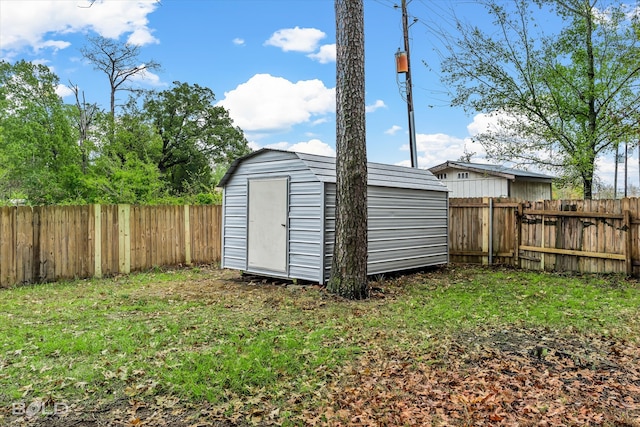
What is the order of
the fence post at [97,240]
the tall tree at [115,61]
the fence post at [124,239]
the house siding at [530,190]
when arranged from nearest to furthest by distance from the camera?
1. the fence post at [97,240]
2. the fence post at [124,239]
3. the house siding at [530,190]
4. the tall tree at [115,61]

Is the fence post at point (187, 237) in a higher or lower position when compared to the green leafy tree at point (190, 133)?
lower

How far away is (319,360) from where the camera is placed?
3.57m

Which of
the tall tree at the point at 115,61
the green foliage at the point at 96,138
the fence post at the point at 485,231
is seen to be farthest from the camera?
the tall tree at the point at 115,61

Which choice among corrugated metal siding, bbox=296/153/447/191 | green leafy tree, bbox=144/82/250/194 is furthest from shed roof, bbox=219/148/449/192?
green leafy tree, bbox=144/82/250/194

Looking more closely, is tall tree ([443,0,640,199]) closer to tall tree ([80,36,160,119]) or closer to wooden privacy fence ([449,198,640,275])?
wooden privacy fence ([449,198,640,275])

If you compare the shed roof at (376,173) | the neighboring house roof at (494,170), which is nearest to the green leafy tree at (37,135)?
Result: the shed roof at (376,173)

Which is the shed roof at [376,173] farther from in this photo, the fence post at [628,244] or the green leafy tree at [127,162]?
the green leafy tree at [127,162]

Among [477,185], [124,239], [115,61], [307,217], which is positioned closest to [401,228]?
[307,217]

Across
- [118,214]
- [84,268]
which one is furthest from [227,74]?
[84,268]

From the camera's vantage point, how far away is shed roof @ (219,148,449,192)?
6.95 metres

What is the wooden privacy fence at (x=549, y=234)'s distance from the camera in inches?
309

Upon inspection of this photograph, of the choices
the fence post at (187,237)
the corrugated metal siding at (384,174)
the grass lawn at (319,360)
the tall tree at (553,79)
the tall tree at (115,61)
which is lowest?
the grass lawn at (319,360)

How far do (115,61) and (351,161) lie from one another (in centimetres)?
1742

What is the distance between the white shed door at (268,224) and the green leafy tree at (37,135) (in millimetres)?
13596
